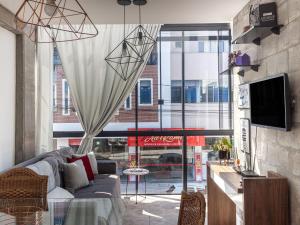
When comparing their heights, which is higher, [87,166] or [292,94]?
[292,94]

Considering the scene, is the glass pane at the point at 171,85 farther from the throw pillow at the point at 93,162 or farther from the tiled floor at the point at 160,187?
the throw pillow at the point at 93,162

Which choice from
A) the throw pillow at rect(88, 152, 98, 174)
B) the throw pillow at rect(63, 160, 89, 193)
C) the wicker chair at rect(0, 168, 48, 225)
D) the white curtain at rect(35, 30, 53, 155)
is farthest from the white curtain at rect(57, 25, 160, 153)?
the wicker chair at rect(0, 168, 48, 225)

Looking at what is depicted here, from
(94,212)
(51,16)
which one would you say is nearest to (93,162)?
(94,212)

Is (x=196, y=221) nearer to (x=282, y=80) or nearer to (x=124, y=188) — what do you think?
(x=282, y=80)

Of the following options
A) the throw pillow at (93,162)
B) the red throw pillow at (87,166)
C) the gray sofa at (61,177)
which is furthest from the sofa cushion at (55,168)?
the throw pillow at (93,162)

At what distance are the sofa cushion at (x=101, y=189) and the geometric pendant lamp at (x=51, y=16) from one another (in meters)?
1.83

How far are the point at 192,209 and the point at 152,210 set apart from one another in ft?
11.0

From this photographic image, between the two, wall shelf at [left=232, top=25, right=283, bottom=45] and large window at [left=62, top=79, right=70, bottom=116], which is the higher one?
wall shelf at [left=232, top=25, right=283, bottom=45]

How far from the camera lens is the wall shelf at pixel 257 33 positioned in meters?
3.06

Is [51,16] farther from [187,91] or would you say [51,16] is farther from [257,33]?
[187,91]

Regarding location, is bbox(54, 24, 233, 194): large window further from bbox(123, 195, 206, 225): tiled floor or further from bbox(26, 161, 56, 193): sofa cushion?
bbox(26, 161, 56, 193): sofa cushion

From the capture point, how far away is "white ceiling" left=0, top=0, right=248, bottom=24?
4.01 meters

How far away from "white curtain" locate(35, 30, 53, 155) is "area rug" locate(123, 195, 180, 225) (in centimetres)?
158

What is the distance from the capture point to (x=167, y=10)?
4367mm
